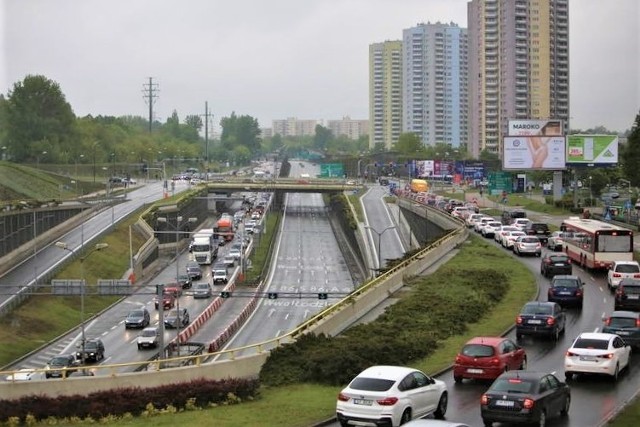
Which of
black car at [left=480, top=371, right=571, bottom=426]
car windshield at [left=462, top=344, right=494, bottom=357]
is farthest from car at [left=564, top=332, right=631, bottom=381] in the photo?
black car at [left=480, top=371, right=571, bottom=426]

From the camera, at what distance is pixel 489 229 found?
256ft

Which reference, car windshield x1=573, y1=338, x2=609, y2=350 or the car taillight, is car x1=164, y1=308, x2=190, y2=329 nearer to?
car windshield x1=573, y1=338, x2=609, y2=350

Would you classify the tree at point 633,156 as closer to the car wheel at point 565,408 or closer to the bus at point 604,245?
the bus at point 604,245

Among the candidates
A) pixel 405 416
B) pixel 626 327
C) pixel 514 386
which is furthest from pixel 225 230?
pixel 405 416

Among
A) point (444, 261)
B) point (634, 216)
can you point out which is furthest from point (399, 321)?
point (634, 216)

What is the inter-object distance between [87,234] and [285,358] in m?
78.7

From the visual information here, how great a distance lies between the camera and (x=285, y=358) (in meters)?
28.2

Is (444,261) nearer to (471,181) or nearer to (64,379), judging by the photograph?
(64,379)

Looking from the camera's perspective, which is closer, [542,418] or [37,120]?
[542,418]

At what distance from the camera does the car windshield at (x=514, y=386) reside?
67.3 ft

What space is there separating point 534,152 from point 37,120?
310 feet

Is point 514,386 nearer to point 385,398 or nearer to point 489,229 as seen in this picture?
point 385,398

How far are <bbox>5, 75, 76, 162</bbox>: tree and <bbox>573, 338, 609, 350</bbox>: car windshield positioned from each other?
448 ft

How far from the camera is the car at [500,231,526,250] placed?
220 feet
